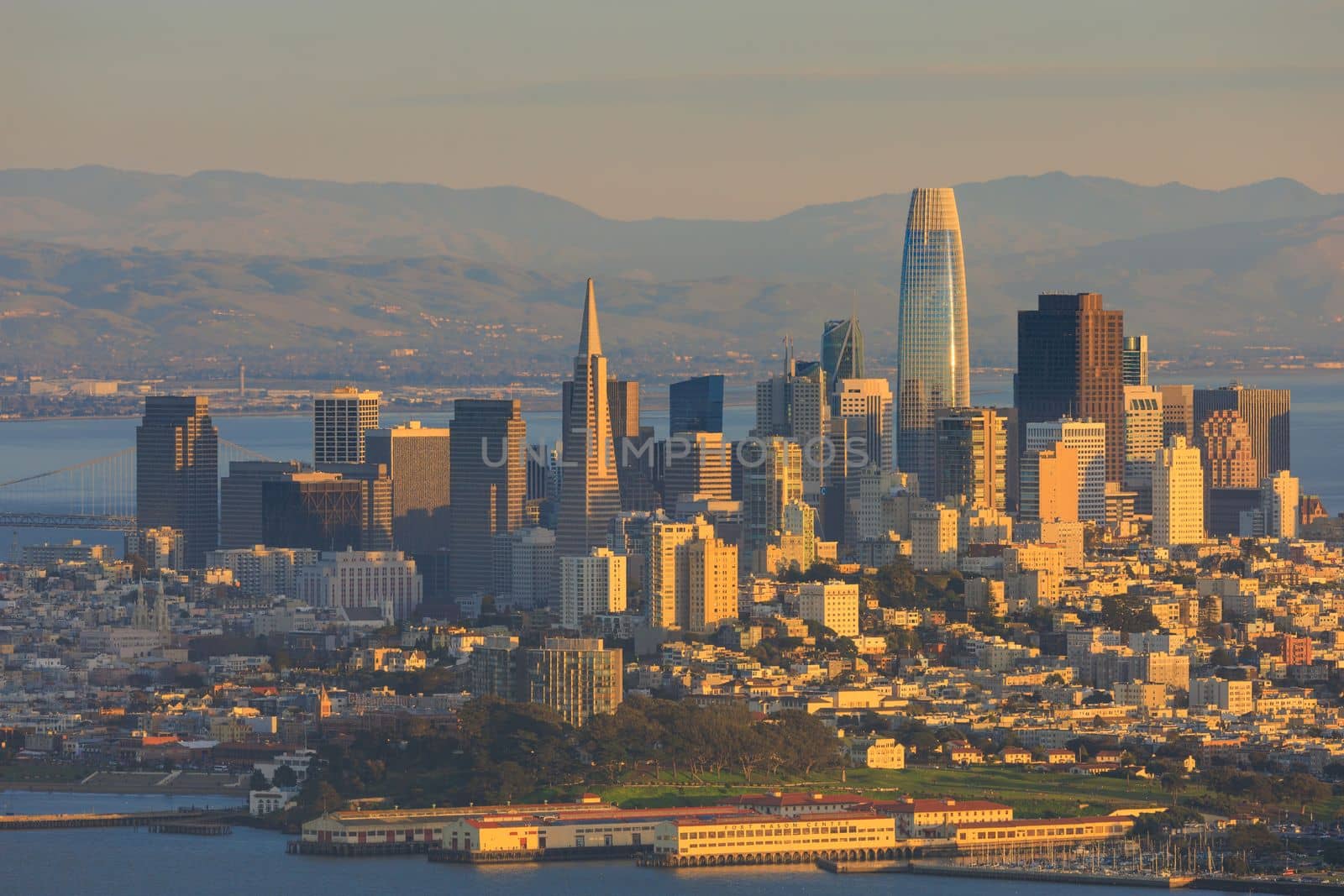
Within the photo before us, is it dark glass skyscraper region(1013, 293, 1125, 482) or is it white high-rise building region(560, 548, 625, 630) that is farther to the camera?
dark glass skyscraper region(1013, 293, 1125, 482)

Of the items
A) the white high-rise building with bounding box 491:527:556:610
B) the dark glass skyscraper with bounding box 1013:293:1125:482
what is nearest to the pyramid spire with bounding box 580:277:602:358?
the white high-rise building with bounding box 491:527:556:610

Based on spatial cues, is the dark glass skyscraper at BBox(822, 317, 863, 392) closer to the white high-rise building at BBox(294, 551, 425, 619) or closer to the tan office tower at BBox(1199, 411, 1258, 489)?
the tan office tower at BBox(1199, 411, 1258, 489)

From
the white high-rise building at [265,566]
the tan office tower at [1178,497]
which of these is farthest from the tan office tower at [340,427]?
the tan office tower at [1178,497]

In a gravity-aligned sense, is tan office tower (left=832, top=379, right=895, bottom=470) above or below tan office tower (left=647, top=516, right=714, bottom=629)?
above

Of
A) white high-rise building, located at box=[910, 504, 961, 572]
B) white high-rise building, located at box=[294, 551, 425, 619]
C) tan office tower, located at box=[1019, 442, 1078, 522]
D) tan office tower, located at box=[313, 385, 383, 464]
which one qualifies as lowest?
white high-rise building, located at box=[294, 551, 425, 619]

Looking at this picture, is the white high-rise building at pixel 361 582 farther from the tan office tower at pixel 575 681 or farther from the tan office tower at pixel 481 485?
the tan office tower at pixel 575 681

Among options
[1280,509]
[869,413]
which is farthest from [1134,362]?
[1280,509]

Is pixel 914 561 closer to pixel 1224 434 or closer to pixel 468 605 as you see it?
pixel 468 605
